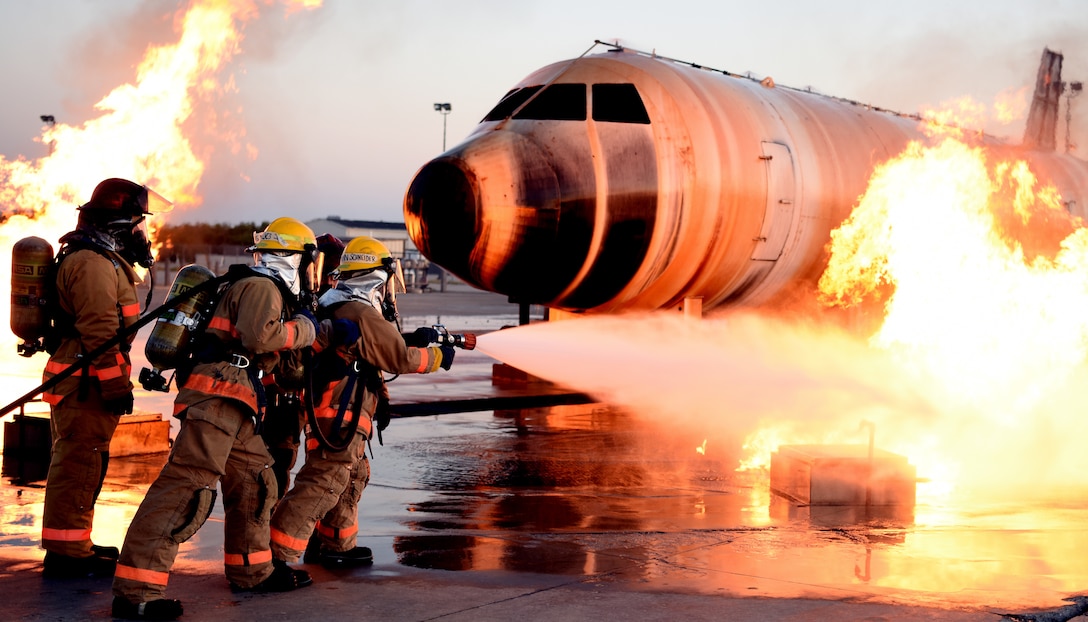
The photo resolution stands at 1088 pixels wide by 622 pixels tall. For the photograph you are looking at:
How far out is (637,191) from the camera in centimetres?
1085

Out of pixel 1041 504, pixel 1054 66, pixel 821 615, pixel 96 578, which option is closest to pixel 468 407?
pixel 1041 504

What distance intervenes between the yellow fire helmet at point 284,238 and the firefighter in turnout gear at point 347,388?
48 cm

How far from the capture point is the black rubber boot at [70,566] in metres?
6.57

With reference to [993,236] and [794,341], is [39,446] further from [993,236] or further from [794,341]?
[993,236]

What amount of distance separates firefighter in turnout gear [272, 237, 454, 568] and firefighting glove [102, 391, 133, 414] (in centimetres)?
114

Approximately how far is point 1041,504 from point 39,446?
8.47 metres

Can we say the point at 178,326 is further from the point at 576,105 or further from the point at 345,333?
the point at 576,105

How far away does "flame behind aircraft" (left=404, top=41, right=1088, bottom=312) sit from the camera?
10305 mm

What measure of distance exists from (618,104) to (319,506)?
19.5 ft

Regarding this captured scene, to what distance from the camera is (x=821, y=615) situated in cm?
578

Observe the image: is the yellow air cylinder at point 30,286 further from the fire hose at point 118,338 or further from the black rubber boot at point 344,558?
the black rubber boot at point 344,558

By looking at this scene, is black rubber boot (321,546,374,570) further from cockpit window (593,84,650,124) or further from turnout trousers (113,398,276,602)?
cockpit window (593,84,650,124)

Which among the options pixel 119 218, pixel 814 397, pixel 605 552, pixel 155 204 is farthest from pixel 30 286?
pixel 814 397

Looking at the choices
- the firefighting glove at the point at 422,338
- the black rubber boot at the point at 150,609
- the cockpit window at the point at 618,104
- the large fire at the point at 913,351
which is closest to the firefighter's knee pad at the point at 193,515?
the black rubber boot at the point at 150,609
